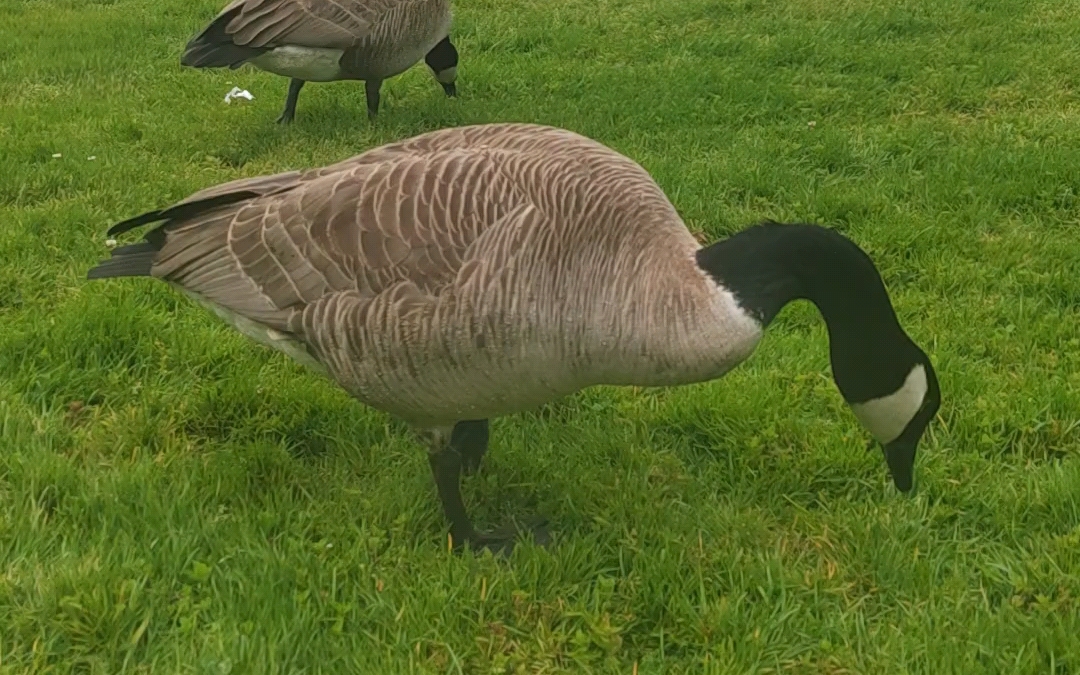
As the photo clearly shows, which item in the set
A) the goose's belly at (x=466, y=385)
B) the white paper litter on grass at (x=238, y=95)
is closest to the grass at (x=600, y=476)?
the goose's belly at (x=466, y=385)

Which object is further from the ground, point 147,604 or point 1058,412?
point 147,604

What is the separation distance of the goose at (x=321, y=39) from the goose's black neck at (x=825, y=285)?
16.4ft

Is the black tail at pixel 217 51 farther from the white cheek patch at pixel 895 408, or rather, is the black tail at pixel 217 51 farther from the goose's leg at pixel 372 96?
the white cheek patch at pixel 895 408

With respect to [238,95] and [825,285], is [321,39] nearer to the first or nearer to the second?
[238,95]

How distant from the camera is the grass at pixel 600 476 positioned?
2926mm

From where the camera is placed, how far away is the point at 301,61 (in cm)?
716

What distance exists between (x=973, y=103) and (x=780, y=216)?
8.32ft

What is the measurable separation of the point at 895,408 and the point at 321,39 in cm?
537

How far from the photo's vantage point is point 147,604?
9.79 feet

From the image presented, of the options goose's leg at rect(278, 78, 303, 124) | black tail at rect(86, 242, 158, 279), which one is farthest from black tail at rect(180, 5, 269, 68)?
black tail at rect(86, 242, 158, 279)

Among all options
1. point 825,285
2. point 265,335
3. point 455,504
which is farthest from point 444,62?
point 825,285

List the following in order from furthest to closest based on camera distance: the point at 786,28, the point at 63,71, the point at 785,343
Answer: the point at 786,28 < the point at 63,71 < the point at 785,343

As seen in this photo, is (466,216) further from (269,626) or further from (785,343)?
(785,343)

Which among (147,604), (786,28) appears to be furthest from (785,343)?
(786,28)
